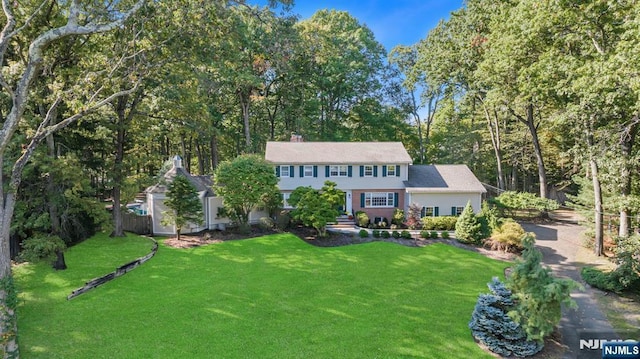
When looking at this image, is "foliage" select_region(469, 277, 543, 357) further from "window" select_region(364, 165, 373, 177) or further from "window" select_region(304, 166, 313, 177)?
"window" select_region(304, 166, 313, 177)

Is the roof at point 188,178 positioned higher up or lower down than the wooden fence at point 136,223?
higher up

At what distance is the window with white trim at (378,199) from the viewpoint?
81.2 feet

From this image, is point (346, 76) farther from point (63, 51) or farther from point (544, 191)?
point (63, 51)

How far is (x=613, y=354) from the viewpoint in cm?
927

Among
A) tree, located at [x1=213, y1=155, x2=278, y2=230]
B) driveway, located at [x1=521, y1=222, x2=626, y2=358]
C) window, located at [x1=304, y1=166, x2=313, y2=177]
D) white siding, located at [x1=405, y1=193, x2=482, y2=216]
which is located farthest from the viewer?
window, located at [x1=304, y1=166, x2=313, y2=177]

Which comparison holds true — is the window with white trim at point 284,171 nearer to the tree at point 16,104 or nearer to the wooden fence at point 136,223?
the wooden fence at point 136,223

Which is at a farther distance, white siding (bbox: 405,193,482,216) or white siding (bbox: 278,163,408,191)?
white siding (bbox: 278,163,408,191)

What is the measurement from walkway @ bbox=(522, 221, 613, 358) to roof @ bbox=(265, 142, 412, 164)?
1033 centimetres

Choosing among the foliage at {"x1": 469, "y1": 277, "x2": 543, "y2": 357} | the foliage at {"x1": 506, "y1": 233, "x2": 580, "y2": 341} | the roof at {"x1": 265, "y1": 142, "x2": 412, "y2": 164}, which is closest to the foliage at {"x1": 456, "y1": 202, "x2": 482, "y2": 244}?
the roof at {"x1": 265, "y1": 142, "x2": 412, "y2": 164}

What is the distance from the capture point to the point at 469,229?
19500 millimetres

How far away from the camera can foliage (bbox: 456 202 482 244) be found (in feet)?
64.0

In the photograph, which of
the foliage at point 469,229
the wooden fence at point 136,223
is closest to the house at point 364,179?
the foliage at point 469,229

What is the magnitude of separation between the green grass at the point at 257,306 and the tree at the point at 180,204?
250 centimetres

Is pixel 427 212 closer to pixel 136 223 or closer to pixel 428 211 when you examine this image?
pixel 428 211
